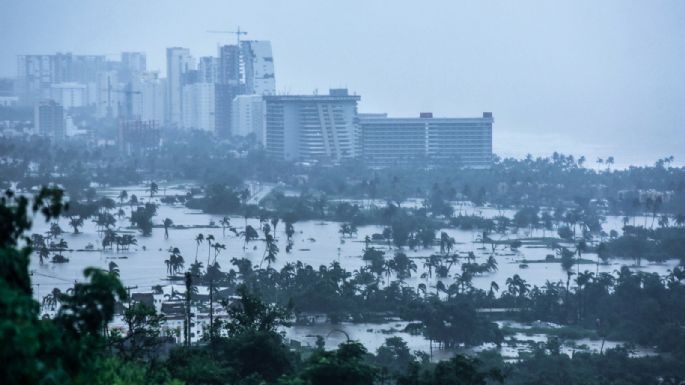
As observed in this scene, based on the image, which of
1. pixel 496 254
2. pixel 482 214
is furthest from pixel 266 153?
pixel 496 254

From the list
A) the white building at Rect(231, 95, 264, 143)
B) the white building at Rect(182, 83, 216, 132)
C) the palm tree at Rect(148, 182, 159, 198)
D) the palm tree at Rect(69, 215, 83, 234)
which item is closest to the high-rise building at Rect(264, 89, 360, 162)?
the white building at Rect(231, 95, 264, 143)

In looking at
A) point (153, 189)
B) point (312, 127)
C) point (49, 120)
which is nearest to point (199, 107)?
point (49, 120)

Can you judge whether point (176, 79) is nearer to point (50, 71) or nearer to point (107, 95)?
point (107, 95)

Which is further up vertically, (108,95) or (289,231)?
(108,95)

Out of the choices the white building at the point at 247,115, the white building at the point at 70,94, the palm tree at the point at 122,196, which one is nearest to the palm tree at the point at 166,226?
the palm tree at the point at 122,196

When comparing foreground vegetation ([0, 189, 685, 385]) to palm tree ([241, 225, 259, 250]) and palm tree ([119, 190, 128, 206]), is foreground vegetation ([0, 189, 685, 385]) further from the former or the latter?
palm tree ([119, 190, 128, 206])

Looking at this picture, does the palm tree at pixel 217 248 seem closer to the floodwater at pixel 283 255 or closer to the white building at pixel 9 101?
the floodwater at pixel 283 255

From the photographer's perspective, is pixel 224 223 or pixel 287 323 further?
pixel 224 223
